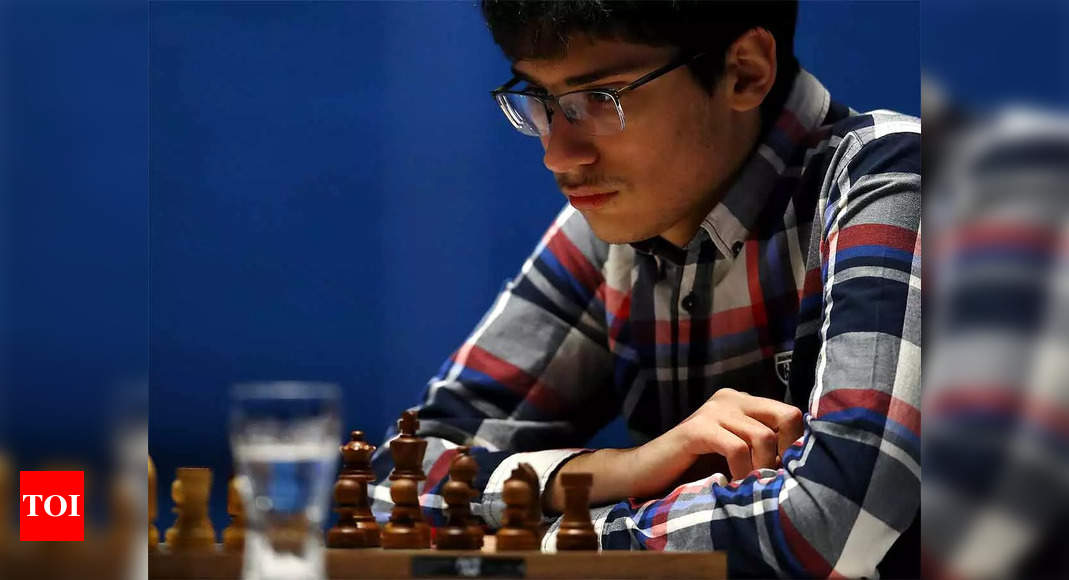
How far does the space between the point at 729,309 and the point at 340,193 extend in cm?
59

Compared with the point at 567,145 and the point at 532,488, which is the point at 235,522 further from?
the point at 567,145

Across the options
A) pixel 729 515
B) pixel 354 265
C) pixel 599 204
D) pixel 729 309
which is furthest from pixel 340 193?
pixel 729 515

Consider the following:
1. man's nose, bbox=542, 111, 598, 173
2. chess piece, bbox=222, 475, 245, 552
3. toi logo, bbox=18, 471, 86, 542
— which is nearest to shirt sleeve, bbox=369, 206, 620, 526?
man's nose, bbox=542, 111, 598, 173

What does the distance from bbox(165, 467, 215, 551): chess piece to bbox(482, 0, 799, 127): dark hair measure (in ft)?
2.36

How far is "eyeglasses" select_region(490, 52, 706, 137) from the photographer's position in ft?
5.63

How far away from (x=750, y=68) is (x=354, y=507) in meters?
0.86

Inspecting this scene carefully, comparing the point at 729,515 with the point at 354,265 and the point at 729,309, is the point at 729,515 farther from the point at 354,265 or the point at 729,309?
the point at 354,265

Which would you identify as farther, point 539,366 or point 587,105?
point 539,366

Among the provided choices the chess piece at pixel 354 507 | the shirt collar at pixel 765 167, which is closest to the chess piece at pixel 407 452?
the chess piece at pixel 354 507

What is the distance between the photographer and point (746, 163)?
1.87 m

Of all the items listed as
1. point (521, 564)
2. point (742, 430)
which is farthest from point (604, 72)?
point (521, 564)

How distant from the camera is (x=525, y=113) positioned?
5.84 feet

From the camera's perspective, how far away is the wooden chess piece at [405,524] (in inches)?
54.1

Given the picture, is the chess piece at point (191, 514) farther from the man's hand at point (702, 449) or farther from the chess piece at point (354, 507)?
the man's hand at point (702, 449)
